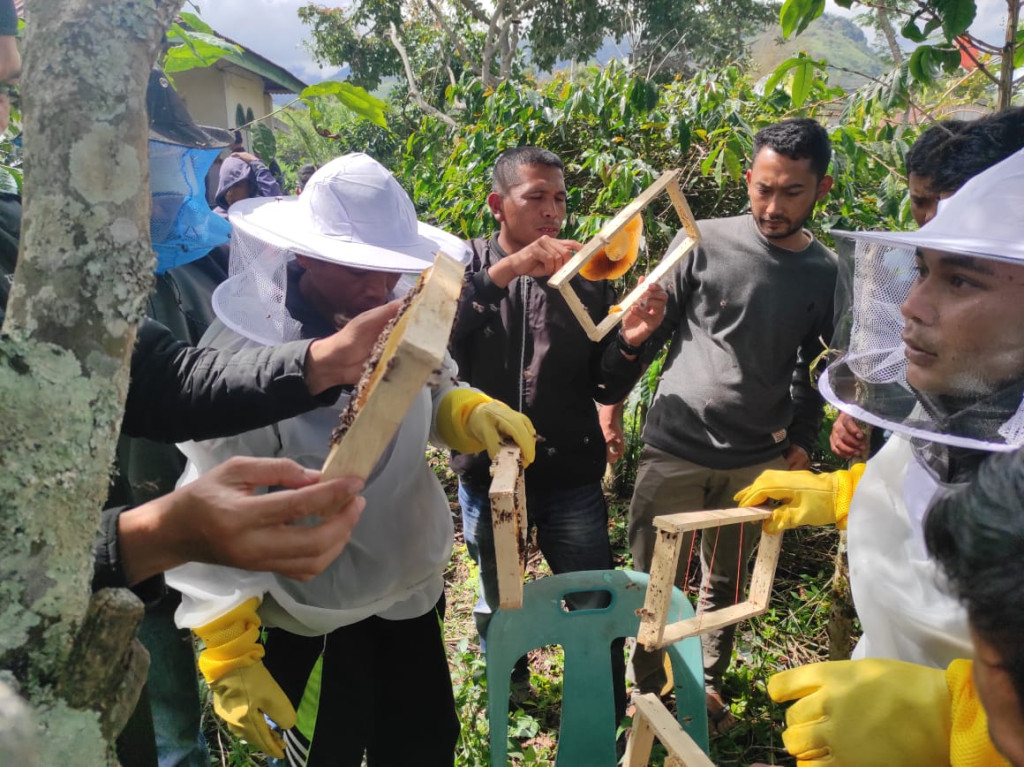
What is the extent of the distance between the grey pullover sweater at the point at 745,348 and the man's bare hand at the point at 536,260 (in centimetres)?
56

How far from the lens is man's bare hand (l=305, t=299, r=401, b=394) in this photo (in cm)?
134

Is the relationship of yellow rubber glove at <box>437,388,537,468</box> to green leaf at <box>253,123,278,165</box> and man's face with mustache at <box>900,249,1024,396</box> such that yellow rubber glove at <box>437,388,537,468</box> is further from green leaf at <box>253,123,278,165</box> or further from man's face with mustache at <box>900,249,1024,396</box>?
green leaf at <box>253,123,278,165</box>

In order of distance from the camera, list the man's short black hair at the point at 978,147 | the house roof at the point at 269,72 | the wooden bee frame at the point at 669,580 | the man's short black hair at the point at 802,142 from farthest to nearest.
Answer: the house roof at the point at 269,72, the man's short black hair at the point at 802,142, the man's short black hair at the point at 978,147, the wooden bee frame at the point at 669,580

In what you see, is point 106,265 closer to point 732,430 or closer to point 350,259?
point 350,259

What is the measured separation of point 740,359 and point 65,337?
2.52 m

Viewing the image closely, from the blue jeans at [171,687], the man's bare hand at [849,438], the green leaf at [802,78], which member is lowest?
the blue jeans at [171,687]

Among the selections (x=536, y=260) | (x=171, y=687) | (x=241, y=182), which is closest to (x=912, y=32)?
(x=536, y=260)

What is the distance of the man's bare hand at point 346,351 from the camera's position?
134cm

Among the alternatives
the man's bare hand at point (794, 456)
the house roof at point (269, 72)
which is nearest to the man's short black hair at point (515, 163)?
the man's bare hand at point (794, 456)

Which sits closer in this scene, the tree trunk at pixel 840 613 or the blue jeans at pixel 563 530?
the tree trunk at pixel 840 613

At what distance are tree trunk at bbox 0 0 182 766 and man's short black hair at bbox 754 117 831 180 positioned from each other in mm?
2553

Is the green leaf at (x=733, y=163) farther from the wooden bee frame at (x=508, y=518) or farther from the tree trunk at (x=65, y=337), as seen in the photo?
the tree trunk at (x=65, y=337)

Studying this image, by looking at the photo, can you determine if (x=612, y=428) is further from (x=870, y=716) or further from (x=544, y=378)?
(x=870, y=716)

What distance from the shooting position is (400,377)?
0.84m
